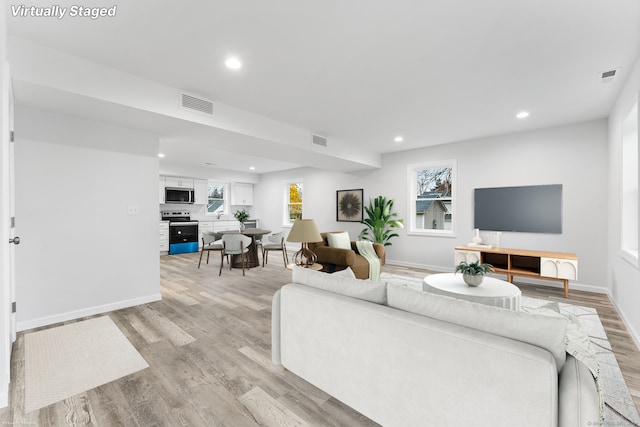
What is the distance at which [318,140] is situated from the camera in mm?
4863

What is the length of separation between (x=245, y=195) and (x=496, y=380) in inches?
362

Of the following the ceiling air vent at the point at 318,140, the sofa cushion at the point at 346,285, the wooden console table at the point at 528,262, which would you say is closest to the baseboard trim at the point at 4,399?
the sofa cushion at the point at 346,285

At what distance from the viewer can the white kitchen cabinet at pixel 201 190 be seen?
332 inches

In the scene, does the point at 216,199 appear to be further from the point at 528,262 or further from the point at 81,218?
the point at 528,262

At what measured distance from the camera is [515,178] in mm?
4766

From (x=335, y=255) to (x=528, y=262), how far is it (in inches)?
121

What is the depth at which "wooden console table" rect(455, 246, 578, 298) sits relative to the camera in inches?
152

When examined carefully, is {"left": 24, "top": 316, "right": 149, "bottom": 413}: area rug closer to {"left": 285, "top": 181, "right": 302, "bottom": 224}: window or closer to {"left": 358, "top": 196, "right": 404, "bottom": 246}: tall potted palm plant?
{"left": 358, "top": 196, "right": 404, "bottom": 246}: tall potted palm plant

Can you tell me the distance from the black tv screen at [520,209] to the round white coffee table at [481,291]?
224 centimetres

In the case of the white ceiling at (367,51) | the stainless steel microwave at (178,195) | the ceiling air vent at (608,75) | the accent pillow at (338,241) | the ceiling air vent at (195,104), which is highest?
the white ceiling at (367,51)

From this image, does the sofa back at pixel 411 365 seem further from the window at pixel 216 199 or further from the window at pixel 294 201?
the window at pixel 216 199

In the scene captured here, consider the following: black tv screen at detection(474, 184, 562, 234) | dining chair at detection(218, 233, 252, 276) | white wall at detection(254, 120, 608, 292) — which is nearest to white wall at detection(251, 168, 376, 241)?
white wall at detection(254, 120, 608, 292)

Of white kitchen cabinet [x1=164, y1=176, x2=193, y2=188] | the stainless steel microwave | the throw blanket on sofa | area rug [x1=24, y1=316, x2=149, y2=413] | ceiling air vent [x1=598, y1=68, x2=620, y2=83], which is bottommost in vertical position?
area rug [x1=24, y1=316, x2=149, y2=413]

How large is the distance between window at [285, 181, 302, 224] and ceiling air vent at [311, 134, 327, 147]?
351 cm
